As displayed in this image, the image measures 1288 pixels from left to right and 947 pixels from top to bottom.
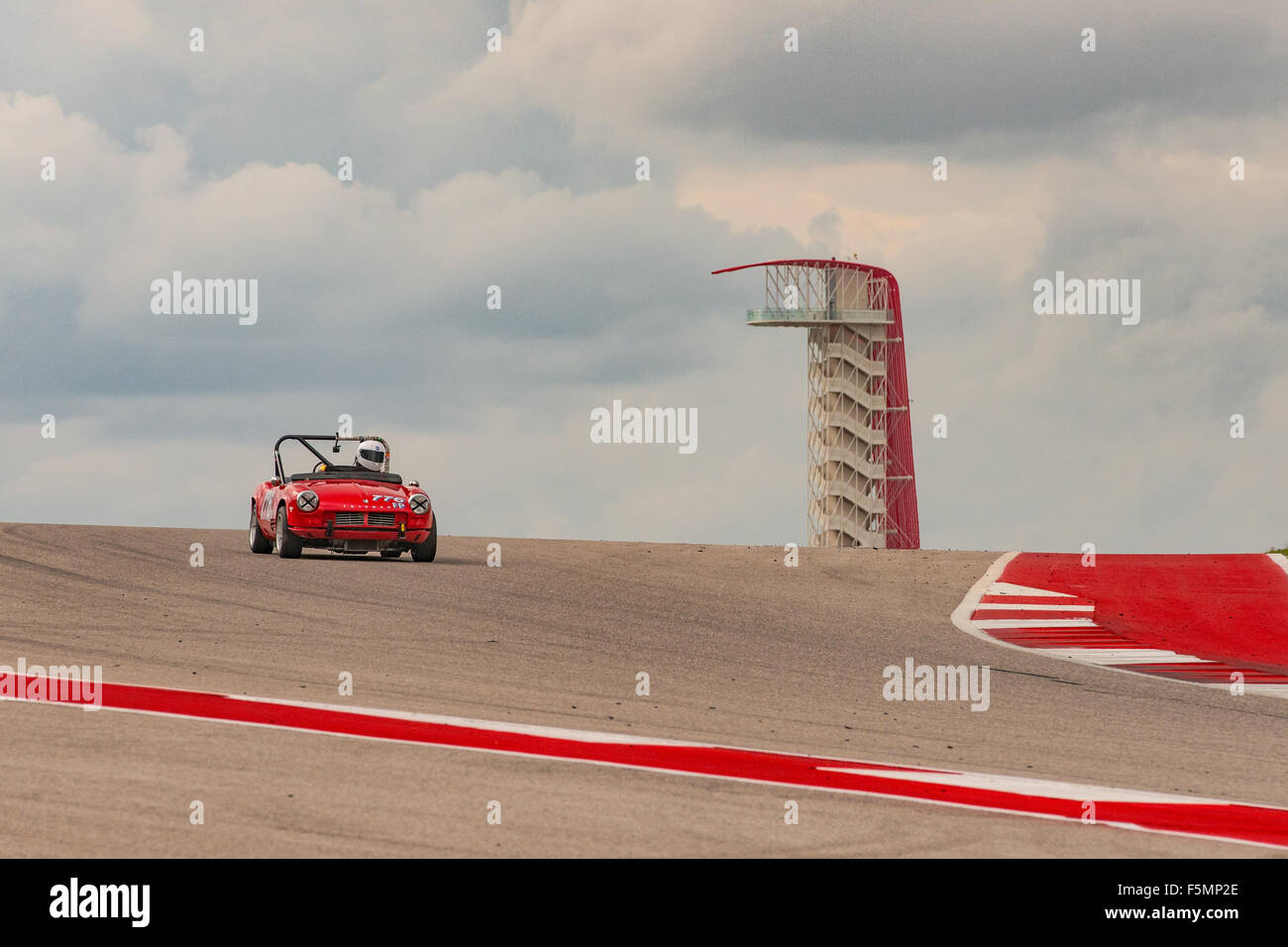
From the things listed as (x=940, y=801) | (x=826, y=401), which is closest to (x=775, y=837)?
(x=940, y=801)

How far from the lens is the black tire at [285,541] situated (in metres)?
18.7

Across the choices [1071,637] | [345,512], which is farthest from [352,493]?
[1071,637]

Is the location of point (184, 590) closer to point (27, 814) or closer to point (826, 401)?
point (27, 814)

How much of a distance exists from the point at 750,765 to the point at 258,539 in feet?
44.5

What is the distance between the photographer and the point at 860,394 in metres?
65.5

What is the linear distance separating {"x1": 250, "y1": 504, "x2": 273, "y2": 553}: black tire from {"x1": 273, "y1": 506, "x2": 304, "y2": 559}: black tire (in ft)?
3.08

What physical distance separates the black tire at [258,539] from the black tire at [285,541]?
0.94 metres

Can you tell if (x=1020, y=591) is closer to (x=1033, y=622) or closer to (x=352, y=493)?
(x=1033, y=622)

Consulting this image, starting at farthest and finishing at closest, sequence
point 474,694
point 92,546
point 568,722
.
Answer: point 92,546, point 474,694, point 568,722

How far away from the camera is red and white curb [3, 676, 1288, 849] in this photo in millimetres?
7027

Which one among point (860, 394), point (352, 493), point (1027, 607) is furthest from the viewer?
point (860, 394)
